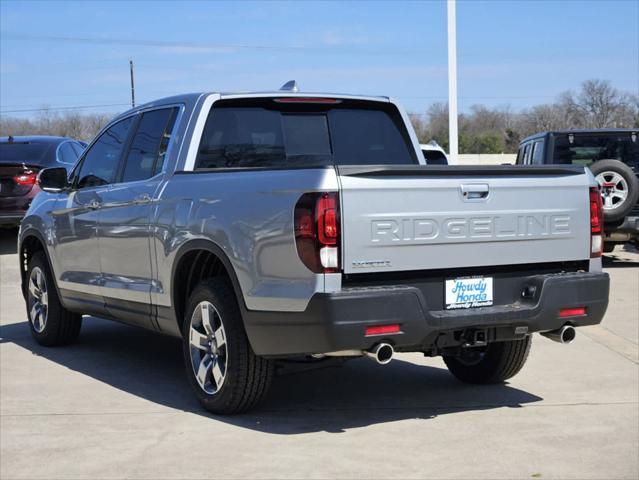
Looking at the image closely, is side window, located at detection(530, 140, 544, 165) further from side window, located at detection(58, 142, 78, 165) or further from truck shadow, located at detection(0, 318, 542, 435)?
truck shadow, located at detection(0, 318, 542, 435)

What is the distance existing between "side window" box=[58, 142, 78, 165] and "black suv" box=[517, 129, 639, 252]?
6974 mm

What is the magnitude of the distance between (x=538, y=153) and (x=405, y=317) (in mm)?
9875

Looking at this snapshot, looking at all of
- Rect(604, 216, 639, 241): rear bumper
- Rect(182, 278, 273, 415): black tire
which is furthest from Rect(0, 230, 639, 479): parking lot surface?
Rect(604, 216, 639, 241): rear bumper

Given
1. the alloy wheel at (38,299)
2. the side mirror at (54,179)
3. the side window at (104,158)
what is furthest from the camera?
the alloy wheel at (38,299)

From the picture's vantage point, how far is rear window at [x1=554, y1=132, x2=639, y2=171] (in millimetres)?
14711

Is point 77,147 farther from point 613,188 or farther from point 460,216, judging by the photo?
point 460,216

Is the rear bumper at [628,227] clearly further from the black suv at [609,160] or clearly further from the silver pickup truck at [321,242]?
the silver pickup truck at [321,242]

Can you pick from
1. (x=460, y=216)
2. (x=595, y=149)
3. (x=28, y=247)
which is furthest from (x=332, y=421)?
(x=595, y=149)

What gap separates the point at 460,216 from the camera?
5836 mm

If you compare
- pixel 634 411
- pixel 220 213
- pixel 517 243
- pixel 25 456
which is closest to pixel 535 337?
pixel 634 411

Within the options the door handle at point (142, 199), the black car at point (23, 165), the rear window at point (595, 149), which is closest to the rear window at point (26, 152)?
the black car at point (23, 165)

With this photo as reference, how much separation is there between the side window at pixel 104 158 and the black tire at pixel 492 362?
286 cm

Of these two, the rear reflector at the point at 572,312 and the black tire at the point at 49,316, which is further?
the black tire at the point at 49,316

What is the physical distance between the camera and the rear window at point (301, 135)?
6988 mm
